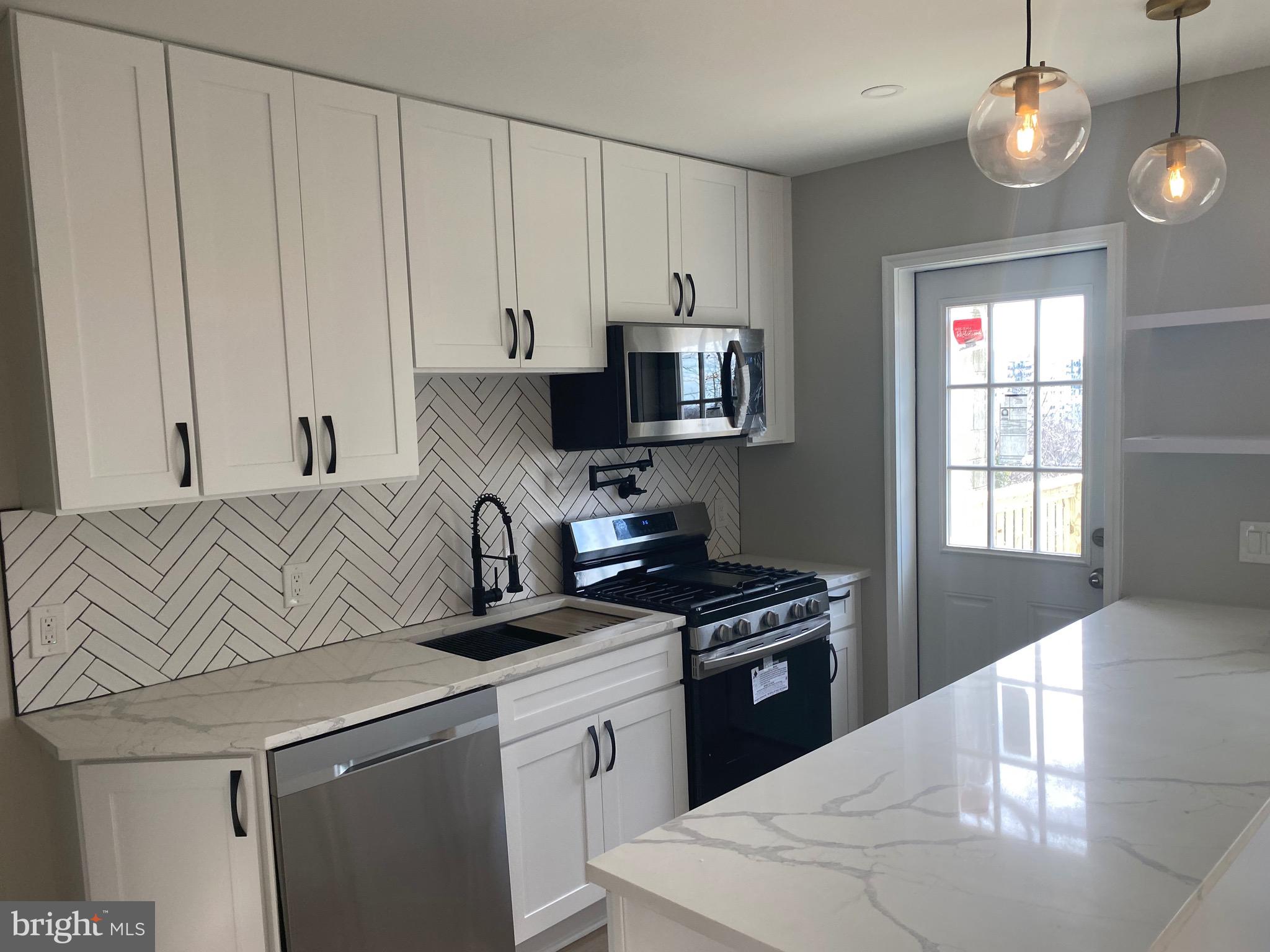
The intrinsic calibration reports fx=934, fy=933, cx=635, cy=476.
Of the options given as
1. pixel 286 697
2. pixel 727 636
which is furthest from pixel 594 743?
pixel 286 697

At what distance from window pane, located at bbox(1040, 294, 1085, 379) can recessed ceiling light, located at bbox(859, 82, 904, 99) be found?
3.17ft

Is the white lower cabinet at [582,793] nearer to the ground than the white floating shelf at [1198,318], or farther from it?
nearer to the ground

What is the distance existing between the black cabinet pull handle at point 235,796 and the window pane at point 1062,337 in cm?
277

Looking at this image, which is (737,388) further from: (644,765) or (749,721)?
(644,765)

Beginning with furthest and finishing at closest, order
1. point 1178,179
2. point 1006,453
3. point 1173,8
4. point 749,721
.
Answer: point 1006,453
point 749,721
point 1173,8
point 1178,179

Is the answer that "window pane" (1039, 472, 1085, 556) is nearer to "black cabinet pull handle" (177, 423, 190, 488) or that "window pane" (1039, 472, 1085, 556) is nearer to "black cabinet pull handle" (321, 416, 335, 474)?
"black cabinet pull handle" (321, 416, 335, 474)

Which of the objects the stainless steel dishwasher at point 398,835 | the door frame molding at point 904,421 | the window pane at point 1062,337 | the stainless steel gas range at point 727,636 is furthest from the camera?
the door frame molding at point 904,421

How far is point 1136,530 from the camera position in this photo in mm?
2939

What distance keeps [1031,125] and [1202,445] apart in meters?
1.54

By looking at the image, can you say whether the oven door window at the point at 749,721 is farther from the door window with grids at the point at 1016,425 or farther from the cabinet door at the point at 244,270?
the cabinet door at the point at 244,270

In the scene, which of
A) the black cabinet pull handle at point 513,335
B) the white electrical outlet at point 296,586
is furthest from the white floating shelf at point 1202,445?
the white electrical outlet at point 296,586

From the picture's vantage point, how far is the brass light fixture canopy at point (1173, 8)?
6.79 feet

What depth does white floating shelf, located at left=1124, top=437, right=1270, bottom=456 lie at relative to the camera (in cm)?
245

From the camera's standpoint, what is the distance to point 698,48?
229cm
